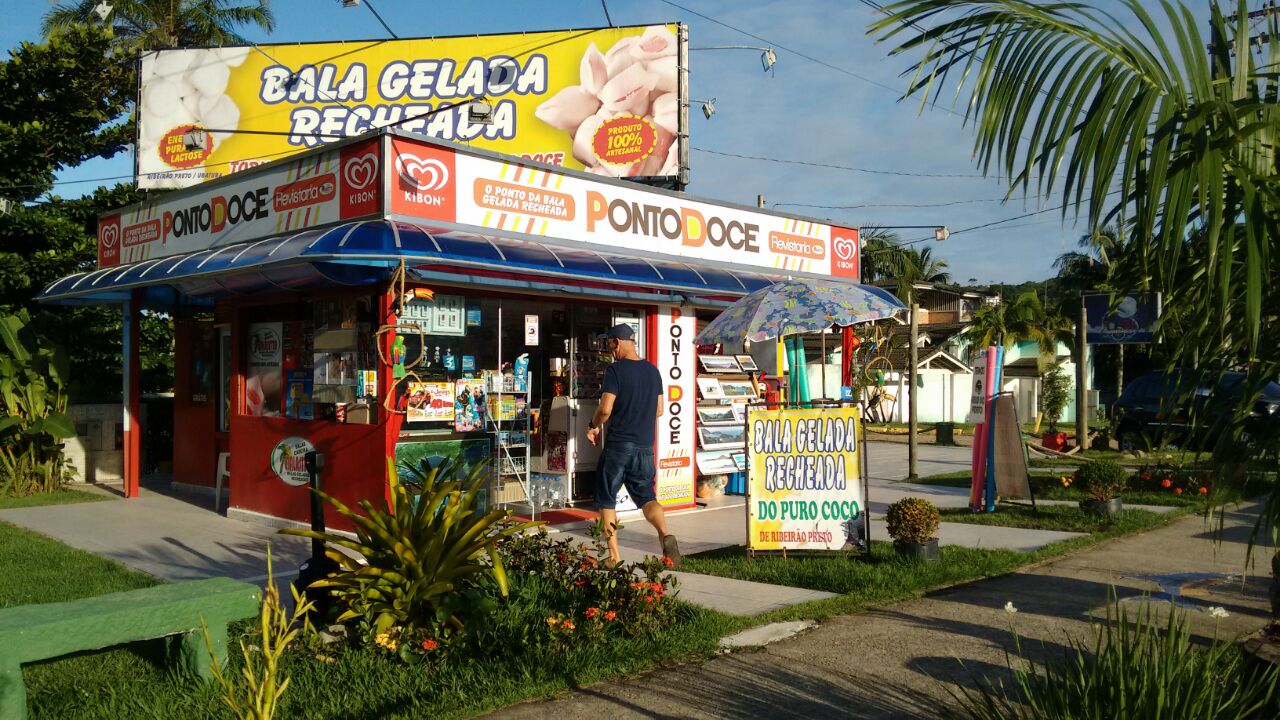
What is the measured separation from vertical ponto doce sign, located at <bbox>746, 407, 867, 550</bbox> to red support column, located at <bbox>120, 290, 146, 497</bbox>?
29.0 ft

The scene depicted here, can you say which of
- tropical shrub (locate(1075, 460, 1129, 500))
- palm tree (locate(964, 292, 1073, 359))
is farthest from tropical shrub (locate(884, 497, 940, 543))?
palm tree (locate(964, 292, 1073, 359))

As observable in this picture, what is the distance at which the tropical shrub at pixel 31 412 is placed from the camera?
13188 mm

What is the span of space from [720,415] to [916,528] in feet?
15.8

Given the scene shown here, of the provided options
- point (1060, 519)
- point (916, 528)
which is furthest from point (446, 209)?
point (1060, 519)

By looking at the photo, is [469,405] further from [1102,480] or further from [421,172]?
[1102,480]

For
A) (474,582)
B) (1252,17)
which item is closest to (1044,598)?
(474,582)

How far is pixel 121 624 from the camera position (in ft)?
15.7

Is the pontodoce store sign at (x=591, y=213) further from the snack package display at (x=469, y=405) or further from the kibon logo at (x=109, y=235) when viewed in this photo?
the kibon logo at (x=109, y=235)

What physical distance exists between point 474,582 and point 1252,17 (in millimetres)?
4997

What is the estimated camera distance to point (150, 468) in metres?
16.0

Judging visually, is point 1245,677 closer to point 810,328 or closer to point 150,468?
point 810,328

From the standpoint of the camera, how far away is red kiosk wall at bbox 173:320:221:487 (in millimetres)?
13422

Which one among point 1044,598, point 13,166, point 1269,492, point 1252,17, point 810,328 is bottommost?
point 1044,598

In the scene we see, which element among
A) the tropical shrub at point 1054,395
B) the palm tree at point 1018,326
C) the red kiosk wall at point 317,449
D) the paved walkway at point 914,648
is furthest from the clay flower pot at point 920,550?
the palm tree at point 1018,326
